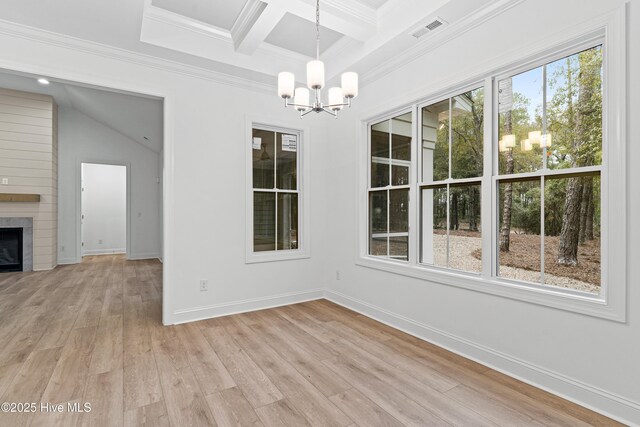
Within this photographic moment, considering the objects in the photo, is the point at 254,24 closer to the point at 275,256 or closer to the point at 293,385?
the point at 275,256

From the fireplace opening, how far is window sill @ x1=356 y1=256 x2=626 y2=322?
730 cm

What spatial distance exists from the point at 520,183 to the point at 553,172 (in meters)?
0.25

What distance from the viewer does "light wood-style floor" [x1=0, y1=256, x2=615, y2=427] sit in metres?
1.87

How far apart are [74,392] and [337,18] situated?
3.64 m

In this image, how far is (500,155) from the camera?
8.19ft

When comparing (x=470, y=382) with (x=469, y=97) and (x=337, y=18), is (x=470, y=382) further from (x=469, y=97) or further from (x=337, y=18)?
(x=337, y=18)

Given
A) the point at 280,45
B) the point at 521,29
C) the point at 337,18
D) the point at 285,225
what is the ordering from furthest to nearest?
1. the point at 285,225
2. the point at 280,45
3. the point at 337,18
4. the point at 521,29

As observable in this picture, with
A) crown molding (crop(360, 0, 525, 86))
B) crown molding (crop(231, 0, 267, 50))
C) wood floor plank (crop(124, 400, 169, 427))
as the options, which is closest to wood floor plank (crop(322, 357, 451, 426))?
wood floor plank (crop(124, 400, 169, 427))

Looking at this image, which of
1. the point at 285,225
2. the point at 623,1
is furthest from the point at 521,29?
the point at 285,225

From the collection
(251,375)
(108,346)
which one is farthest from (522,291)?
(108,346)

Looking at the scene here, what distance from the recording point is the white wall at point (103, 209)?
860cm

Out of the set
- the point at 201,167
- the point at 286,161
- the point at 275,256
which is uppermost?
the point at 286,161

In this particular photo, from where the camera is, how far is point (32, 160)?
6.13 metres

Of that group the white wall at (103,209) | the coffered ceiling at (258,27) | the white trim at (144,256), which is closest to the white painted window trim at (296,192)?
the coffered ceiling at (258,27)
